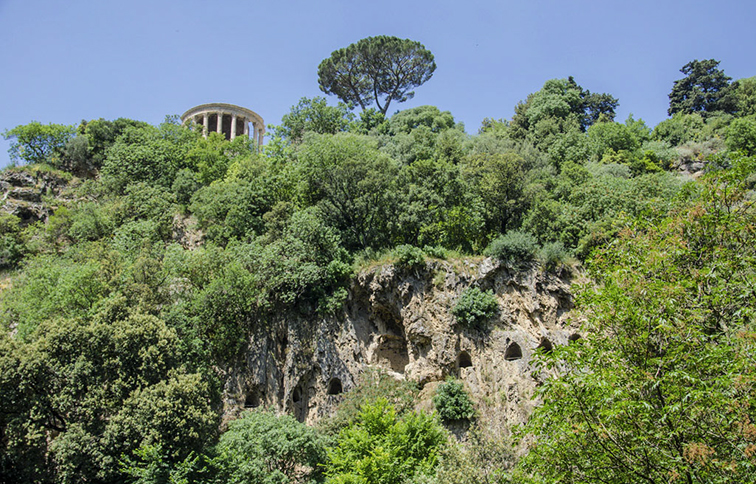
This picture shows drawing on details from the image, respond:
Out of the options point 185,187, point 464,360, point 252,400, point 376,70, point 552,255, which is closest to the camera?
point 464,360

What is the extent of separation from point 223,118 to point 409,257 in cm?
3788

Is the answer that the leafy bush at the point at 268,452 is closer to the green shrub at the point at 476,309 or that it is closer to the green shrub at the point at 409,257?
the green shrub at the point at 476,309

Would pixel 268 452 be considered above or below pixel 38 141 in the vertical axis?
below

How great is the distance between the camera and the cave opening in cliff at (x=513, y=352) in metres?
23.1

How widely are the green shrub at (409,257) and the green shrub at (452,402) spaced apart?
216 inches

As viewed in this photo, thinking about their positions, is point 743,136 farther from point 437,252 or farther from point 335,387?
point 335,387

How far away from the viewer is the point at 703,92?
5288 cm

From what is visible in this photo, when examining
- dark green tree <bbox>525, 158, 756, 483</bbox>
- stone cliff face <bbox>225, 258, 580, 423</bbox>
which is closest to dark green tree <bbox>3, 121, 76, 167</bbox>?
stone cliff face <bbox>225, 258, 580, 423</bbox>

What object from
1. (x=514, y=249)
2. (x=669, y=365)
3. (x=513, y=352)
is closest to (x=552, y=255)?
(x=514, y=249)

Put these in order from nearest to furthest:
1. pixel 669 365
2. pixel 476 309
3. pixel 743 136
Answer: pixel 669 365 → pixel 476 309 → pixel 743 136

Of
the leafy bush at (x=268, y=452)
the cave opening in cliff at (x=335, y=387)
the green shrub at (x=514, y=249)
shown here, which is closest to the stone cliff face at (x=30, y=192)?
the cave opening in cliff at (x=335, y=387)

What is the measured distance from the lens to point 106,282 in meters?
24.2

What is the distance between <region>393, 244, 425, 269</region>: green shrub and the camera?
2523 centimetres

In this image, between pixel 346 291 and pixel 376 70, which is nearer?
pixel 346 291
